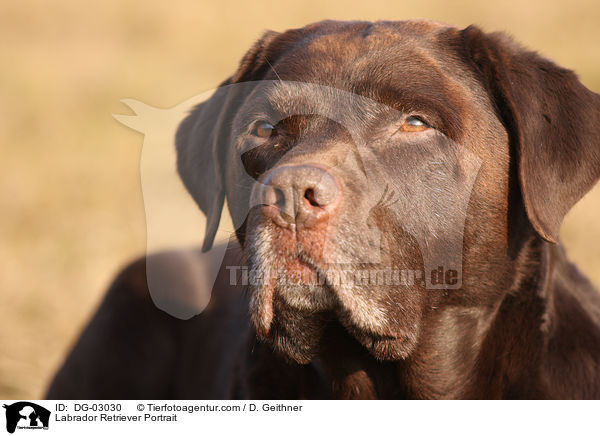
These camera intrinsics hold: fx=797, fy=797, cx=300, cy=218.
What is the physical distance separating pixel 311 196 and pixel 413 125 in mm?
620

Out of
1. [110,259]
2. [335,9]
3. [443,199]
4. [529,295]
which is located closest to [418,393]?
[529,295]

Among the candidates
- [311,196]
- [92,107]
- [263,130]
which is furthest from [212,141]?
[92,107]

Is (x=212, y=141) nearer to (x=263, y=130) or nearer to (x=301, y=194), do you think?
(x=263, y=130)

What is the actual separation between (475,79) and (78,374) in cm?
280

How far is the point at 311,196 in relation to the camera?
248 centimetres

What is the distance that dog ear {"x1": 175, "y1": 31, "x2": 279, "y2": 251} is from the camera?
3.48 metres

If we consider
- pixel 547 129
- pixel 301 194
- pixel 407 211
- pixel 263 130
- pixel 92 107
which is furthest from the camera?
pixel 92 107

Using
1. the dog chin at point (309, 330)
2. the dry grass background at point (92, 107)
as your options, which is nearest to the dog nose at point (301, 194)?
the dog chin at point (309, 330)

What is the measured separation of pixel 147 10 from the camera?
35.0 feet

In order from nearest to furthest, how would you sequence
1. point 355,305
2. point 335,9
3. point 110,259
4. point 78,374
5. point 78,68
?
point 355,305 < point 78,374 < point 110,259 < point 335,9 < point 78,68

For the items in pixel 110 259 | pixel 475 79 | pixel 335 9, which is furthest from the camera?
pixel 335 9

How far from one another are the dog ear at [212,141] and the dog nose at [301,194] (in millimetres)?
935

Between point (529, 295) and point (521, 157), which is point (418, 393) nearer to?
point (529, 295)

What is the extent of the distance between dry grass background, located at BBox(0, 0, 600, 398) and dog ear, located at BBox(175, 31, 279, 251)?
96 cm
